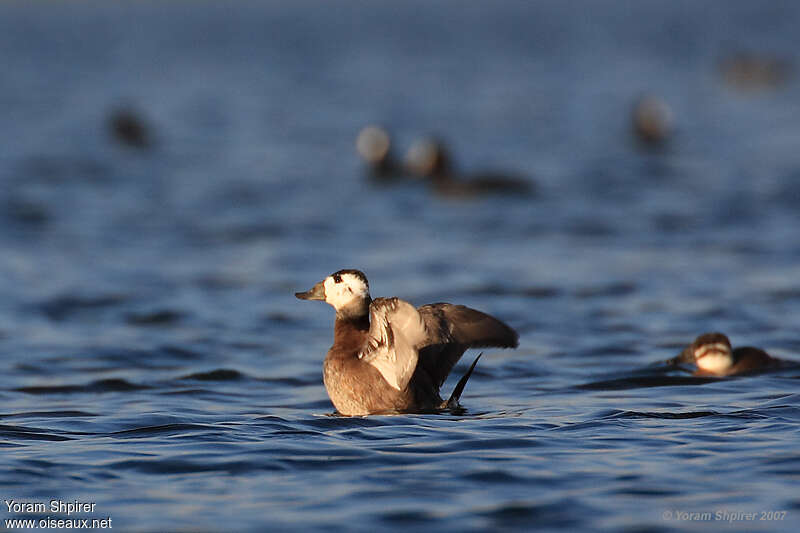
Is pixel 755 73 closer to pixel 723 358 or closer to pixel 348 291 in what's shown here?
pixel 723 358

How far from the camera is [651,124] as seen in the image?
1067 inches

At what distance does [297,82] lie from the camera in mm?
43594

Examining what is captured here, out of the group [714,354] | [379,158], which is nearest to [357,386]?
[714,354]

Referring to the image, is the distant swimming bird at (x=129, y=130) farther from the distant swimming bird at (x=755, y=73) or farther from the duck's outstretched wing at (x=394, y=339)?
the duck's outstretched wing at (x=394, y=339)

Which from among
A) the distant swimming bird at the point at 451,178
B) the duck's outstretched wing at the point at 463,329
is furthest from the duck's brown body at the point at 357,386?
the distant swimming bird at the point at 451,178

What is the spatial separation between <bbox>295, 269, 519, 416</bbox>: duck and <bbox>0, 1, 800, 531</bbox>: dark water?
0.23 m

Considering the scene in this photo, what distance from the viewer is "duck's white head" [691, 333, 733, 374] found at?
9.93 m

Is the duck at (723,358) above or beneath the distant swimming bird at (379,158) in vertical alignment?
beneath

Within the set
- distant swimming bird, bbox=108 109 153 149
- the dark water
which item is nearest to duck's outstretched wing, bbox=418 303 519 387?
the dark water

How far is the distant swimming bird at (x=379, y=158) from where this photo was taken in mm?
23531

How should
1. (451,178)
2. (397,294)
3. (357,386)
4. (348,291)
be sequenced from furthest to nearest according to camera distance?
(451,178)
(397,294)
(348,291)
(357,386)

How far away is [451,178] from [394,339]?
1371 centimetres

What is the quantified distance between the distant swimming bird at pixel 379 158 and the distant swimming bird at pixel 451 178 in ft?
1.21

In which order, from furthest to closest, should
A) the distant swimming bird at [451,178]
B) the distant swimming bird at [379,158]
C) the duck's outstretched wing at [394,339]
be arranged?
the distant swimming bird at [379,158], the distant swimming bird at [451,178], the duck's outstretched wing at [394,339]
